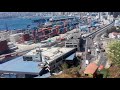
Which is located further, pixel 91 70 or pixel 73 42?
pixel 73 42

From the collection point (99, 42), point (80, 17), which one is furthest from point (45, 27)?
point (99, 42)

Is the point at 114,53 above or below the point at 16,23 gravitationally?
below

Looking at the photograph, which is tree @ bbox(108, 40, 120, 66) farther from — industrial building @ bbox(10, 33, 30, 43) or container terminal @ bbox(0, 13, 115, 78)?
industrial building @ bbox(10, 33, 30, 43)

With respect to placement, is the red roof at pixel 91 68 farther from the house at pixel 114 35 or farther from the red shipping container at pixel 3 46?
the red shipping container at pixel 3 46

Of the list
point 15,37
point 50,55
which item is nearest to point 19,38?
point 15,37

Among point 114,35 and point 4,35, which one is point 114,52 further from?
point 4,35

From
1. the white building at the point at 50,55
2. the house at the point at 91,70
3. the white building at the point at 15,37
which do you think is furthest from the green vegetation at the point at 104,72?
the white building at the point at 15,37
